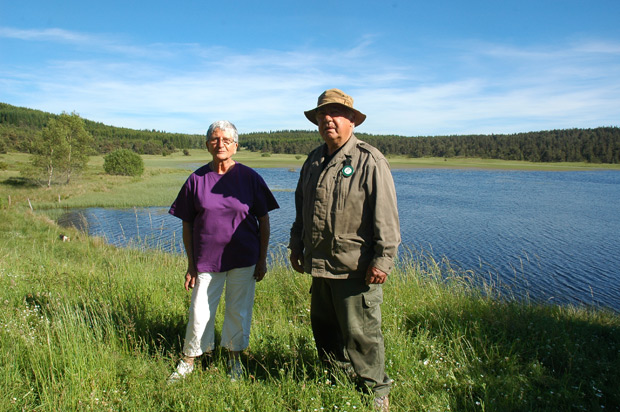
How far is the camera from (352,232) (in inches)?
107

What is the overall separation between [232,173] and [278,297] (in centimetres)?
225

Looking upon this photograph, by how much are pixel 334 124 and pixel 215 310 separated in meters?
1.73

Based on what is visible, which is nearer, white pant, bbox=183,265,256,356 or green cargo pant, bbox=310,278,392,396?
green cargo pant, bbox=310,278,392,396

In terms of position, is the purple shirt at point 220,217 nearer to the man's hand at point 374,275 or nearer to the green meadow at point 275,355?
the green meadow at point 275,355

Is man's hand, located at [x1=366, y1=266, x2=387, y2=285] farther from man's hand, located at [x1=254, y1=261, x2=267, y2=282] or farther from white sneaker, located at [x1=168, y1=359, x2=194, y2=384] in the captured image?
white sneaker, located at [x1=168, y1=359, x2=194, y2=384]

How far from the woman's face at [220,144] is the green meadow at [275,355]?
160cm

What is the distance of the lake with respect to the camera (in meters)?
11.6

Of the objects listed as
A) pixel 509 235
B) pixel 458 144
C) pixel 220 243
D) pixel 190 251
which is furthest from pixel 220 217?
pixel 458 144

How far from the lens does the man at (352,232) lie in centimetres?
264

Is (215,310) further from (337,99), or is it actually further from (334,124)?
(337,99)

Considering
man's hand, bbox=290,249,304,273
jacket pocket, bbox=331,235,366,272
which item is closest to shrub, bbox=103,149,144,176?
man's hand, bbox=290,249,304,273

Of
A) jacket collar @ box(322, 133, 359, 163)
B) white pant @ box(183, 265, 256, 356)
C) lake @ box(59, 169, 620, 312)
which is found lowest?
lake @ box(59, 169, 620, 312)

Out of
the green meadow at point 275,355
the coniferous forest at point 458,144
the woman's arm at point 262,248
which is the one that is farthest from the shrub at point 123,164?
the woman's arm at point 262,248

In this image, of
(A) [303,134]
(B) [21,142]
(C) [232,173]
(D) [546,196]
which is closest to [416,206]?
(D) [546,196]
